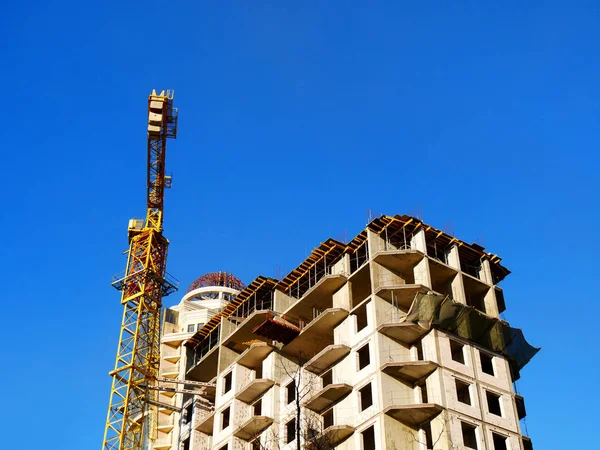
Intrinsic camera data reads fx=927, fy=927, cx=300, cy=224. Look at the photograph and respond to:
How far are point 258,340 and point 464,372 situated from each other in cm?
2297

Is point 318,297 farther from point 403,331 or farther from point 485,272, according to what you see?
point 485,272

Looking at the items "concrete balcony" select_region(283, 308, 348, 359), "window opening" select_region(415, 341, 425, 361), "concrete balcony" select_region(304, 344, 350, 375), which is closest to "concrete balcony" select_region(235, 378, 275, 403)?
"concrete balcony" select_region(283, 308, 348, 359)

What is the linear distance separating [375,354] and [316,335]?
10054 mm

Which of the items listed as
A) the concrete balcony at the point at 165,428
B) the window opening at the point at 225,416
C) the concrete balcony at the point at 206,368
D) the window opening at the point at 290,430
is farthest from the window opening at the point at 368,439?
the concrete balcony at the point at 165,428

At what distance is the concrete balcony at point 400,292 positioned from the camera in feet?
240

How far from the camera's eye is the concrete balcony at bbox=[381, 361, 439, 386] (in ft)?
225

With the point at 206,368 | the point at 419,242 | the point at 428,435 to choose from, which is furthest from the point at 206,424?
the point at 419,242

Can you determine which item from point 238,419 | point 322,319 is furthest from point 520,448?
point 238,419

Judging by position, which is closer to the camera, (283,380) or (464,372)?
(464,372)

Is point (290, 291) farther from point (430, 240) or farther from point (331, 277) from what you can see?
point (430, 240)

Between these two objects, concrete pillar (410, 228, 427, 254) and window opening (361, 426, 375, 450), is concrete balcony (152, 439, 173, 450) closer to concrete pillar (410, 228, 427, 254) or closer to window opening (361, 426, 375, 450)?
window opening (361, 426, 375, 450)

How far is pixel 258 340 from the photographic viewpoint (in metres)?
86.7

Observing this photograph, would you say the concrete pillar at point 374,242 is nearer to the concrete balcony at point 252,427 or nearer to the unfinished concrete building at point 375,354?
the unfinished concrete building at point 375,354

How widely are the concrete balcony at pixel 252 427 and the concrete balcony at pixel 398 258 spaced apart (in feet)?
54.8
